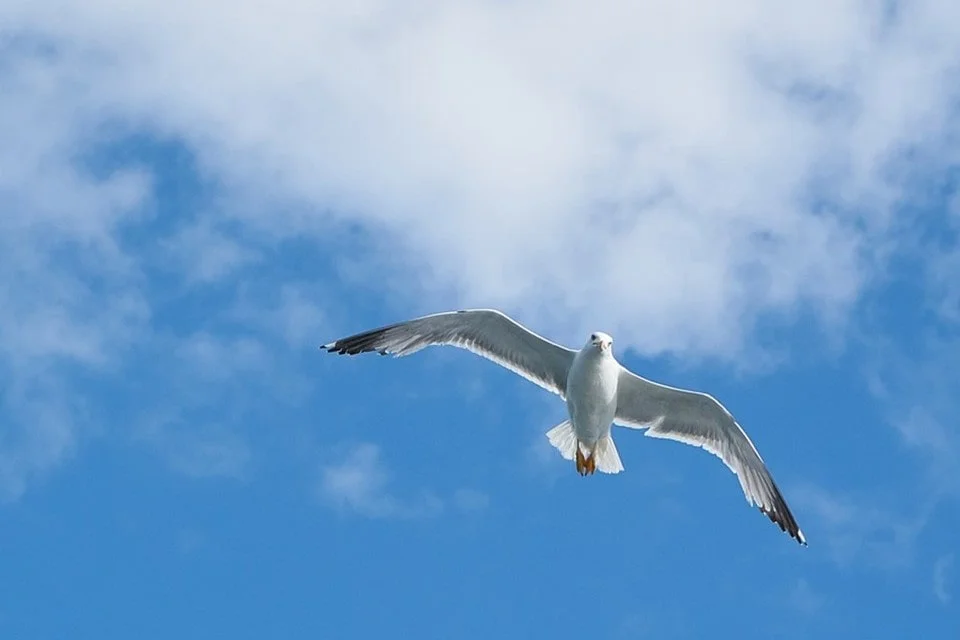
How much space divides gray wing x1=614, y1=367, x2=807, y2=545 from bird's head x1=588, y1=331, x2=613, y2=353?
87 centimetres

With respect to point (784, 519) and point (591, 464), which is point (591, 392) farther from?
point (784, 519)

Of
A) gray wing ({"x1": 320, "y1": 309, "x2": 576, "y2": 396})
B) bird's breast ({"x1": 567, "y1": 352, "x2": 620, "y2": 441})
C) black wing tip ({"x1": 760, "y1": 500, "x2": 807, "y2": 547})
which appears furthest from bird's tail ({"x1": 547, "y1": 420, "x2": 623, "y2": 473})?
black wing tip ({"x1": 760, "y1": 500, "x2": 807, "y2": 547})

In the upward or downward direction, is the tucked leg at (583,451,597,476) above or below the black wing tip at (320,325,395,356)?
below

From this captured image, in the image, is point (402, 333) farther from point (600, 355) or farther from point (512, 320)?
point (600, 355)

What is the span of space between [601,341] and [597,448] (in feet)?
4.29

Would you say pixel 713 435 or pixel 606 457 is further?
pixel 713 435

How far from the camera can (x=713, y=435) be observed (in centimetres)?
1378

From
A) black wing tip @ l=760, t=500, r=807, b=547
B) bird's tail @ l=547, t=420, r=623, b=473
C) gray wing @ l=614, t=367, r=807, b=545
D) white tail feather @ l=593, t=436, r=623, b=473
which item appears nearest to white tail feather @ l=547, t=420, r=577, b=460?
bird's tail @ l=547, t=420, r=623, b=473

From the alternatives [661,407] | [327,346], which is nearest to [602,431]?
[661,407]

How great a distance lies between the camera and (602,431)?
43.5 ft

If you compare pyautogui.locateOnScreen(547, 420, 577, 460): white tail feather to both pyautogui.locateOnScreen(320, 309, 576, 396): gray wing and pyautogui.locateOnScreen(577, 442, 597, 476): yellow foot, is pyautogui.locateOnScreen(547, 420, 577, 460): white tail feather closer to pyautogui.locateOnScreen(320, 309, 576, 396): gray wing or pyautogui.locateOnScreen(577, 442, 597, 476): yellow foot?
pyautogui.locateOnScreen(577, 442, 597, 476): yellow foot

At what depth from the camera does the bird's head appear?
41.9 feet

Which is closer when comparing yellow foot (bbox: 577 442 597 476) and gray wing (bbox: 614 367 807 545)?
yellow foot (bbox: 577 442 597 476)

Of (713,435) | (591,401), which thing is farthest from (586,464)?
(713,435)
